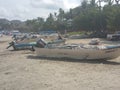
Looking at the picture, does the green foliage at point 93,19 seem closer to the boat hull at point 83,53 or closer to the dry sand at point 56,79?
the boat hull at point 83,53

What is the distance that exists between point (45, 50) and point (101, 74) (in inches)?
373

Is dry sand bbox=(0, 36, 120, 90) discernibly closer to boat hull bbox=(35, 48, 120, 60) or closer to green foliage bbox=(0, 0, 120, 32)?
boat hull bbox=(35, 48, 120, 60)

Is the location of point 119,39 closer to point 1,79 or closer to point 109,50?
point 109,50

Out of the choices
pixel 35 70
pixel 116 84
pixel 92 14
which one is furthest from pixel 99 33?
pixel 116 84

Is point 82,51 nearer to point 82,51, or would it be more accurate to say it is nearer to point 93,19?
point 82,51

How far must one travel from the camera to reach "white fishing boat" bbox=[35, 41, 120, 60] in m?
20.8

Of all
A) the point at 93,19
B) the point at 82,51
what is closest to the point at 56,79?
the point at 82,51

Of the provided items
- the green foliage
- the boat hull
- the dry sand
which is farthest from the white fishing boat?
the green foliage

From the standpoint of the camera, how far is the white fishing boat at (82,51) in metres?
20.8

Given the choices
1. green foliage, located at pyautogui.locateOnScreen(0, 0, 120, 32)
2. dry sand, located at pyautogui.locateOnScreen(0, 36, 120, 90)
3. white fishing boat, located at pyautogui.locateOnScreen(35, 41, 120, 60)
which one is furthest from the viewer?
green foliage, located at pyautogui.locateOnScreen(0, 0, 120, 32)

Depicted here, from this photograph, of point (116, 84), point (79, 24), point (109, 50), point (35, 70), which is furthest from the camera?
point (79, 24)

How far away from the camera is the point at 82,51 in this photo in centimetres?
2181

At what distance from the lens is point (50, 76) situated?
15.7m

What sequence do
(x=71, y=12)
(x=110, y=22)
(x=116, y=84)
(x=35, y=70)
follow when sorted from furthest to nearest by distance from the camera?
(x=71, y=12) → (x=110, y=22) → (x=35, y=70) → (x=116, y=84)
